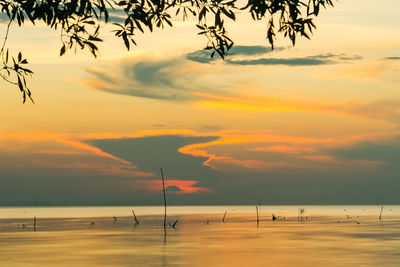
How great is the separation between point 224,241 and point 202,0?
50715mm

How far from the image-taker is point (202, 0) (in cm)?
1171

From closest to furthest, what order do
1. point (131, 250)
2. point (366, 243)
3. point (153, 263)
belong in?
1. point (153, 263)
2. point (131, 250)
3. point (366, 243)

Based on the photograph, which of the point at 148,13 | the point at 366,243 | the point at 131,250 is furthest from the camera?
the point at 366,243

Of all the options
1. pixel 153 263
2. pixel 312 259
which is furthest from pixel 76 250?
pixel 312 259

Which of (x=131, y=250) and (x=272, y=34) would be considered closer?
(x=272, y=34)

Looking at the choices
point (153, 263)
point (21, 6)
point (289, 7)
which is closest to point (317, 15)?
point (289, 7)

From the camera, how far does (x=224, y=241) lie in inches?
2384

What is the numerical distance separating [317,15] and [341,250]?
42.8 meters

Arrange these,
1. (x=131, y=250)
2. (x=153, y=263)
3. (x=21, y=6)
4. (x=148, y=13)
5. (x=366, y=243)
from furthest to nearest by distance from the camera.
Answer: (x=366, y=243), (x=131, y=250), (x=153, y=263), (x=148, y=13), (x=21, y=6)

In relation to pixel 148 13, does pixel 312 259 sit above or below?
below

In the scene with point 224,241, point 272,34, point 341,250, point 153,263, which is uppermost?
point 272,34

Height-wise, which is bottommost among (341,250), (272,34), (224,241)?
(224,241)

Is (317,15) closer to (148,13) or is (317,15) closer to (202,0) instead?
(202,0)

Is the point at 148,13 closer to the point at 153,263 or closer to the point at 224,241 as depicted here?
the point at 153,263
